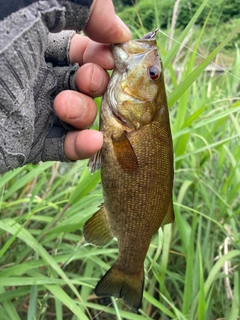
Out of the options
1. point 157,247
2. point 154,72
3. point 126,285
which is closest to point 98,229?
point 126,285

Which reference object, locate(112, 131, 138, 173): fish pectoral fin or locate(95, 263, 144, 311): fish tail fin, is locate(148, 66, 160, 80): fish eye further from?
locate(95, 263, 144, 311): fish tail fin

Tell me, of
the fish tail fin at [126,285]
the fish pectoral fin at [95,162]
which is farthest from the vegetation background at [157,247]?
the fish pectoral fin at [95,162]

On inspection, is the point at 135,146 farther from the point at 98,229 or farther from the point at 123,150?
the point at 98,229

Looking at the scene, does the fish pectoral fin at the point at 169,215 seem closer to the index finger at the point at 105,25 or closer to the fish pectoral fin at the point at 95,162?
the fish pectoral fin at the point at 95,162

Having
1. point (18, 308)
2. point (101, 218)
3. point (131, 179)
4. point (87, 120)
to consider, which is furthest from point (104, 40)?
point (18, 308)

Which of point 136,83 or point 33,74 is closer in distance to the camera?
point 33,74

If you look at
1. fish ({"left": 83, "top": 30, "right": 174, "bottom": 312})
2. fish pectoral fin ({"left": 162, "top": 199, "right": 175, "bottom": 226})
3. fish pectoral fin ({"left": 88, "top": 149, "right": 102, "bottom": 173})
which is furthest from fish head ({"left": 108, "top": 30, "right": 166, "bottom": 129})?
fish pectoral fin ({"left": 162, "top": 199, "right": 175, "bottom": 226})
